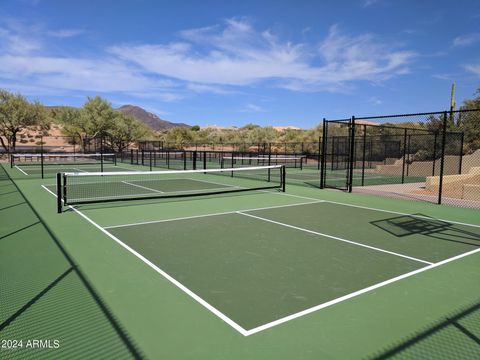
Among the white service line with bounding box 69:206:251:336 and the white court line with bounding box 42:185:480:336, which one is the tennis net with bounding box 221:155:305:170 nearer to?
the white service line with bounding box 69:206:251:336

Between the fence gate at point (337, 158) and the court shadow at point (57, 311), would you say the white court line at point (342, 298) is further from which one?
the fence gate at point (337, 158)

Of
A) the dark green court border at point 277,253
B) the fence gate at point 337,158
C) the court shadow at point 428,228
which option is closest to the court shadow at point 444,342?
the dark green court border at point 277,253

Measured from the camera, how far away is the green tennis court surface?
11.4ft

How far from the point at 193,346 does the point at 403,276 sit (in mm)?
3182

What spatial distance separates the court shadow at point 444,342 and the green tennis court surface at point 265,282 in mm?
16

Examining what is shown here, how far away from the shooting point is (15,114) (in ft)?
143

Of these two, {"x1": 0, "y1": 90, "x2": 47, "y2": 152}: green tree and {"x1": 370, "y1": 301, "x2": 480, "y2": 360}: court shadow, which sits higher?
{"x1": 0, "y1": 90, "x2": 47, "y2": 152}: green tree

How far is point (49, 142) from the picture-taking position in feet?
254

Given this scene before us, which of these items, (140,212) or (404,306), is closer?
(404,306)

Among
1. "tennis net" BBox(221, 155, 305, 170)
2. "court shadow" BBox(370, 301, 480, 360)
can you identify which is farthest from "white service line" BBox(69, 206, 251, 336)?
"tennis net" BBox(221, 155, 305, 170)

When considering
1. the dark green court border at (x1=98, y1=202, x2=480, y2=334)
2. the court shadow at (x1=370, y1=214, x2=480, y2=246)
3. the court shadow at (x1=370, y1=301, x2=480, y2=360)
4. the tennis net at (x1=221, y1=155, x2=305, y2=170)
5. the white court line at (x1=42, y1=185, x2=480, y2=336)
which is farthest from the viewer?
the tennis net at (x1=221, y1=155, x2=305, y2=170)

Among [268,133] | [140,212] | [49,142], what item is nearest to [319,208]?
[140,212]

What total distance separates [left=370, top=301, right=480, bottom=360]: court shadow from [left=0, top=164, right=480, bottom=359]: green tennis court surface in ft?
0.05

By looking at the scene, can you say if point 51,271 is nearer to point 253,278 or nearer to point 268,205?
point 253,278
